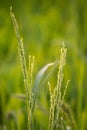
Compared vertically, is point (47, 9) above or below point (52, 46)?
above

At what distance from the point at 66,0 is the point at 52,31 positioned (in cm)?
89

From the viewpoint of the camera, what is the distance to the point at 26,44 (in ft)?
9.77

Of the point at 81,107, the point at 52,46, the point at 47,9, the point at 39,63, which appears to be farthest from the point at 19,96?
the point at 47,9

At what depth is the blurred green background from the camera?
179cm

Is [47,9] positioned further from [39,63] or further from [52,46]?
[39,63]

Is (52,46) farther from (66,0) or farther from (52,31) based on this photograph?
(66,0)

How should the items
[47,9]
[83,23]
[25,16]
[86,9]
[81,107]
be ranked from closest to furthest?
[81,107], [83,23], [86,9], [25,16], [47,9]

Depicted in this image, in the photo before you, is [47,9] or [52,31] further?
[47,9]

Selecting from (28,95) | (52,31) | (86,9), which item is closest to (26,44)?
(52,31)

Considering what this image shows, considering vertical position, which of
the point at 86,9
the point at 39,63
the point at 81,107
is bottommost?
the point at 81,107

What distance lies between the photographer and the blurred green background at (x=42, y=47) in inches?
70.4

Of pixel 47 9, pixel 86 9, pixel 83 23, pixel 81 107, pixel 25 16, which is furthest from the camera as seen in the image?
pixel 47 9

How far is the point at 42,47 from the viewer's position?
2926 mm

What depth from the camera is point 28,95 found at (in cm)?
114
